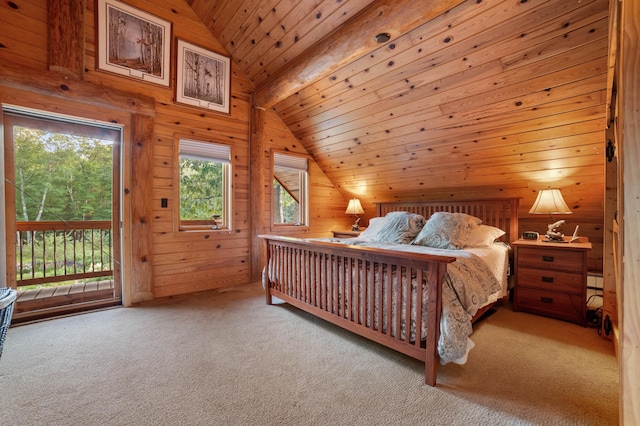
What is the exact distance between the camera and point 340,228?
5.14 meters

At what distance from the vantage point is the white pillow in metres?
2.94

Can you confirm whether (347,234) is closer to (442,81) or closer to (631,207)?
(442,81)

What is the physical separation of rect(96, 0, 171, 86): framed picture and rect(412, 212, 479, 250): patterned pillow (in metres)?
3.39

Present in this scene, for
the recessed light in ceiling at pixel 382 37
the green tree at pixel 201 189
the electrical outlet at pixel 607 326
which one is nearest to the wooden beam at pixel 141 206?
the green tree at pixel 201 189

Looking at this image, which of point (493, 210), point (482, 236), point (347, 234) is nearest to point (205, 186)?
point (347, 234)

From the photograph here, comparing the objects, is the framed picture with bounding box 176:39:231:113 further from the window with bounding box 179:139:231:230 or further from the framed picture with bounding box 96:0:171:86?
the window with bounding box 179:139:231:230

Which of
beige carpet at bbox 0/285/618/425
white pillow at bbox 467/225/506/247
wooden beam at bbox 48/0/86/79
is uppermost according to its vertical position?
wooden beam at bbox 48/0/86/79

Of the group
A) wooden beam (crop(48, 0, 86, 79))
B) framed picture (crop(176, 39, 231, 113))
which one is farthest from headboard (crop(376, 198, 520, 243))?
wooden beam (crop(48, 0, 86, 79))

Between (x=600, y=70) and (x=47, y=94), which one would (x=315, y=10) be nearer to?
(x=600, y=70)

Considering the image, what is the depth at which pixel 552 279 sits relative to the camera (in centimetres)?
Result: 260

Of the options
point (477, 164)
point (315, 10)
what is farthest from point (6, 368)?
point (477, 164)

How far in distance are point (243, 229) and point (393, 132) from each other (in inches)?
92.9

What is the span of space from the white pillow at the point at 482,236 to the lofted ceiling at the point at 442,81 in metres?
0.68

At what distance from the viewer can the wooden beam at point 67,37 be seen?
8.48ft
